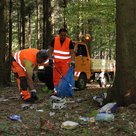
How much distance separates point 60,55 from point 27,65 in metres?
2.25

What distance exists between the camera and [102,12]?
23391mm

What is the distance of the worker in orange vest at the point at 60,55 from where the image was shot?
1144cm

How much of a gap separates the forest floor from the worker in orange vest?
227 cm

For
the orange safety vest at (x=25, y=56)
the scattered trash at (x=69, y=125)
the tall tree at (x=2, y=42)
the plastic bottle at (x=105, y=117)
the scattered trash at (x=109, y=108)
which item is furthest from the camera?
the tall tree at (x=2, y=42)

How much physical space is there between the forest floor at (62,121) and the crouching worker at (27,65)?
0.67 meters

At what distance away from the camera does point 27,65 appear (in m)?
9.55

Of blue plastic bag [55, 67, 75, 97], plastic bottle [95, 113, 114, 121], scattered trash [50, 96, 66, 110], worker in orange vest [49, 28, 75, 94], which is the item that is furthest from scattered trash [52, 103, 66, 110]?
worker in orange vest [49, 28, 75, 94]

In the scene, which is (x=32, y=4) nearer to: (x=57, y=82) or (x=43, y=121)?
(x=57, y=82)

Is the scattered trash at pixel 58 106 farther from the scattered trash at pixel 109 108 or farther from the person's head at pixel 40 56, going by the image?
the person's head at pixel 40 56

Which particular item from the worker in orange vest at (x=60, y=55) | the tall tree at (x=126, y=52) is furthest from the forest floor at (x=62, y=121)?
the worker in orange vest at (x=60, y=55)

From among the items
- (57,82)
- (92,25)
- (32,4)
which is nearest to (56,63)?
(57,82)

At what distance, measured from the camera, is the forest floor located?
266 inches

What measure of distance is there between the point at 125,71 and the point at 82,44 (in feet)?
27.8

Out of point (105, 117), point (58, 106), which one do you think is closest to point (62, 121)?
point (105, 117)
